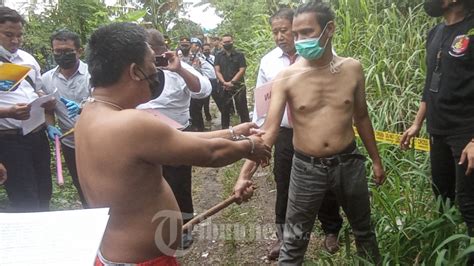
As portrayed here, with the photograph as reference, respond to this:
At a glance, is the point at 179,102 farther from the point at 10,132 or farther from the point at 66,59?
the point at 10,132

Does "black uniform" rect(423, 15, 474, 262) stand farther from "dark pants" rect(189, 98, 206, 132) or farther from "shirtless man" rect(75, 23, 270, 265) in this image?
"dark pants" rect(189, 98, 206, 132)

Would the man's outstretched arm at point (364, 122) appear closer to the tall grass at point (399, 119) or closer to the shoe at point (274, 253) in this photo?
the tall grass at point (399, 119)

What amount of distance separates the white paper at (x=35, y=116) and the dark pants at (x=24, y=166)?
3.9 inches

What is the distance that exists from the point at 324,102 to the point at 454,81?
2.31ft

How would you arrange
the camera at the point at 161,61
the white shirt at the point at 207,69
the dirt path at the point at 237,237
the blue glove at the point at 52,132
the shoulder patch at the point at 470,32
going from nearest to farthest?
the shoulder patch at the point at 470,32 → the camera at the point at 161,61 → the dirt path at the point at 237,237 → the blue glove at the point at 52,132 → the white shirt at the point at 207,69

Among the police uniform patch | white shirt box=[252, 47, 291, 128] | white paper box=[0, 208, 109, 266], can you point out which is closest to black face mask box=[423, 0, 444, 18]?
the police uniform patch

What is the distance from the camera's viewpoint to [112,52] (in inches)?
64.0

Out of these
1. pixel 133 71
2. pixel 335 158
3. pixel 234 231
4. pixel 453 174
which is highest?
pixel 133 71

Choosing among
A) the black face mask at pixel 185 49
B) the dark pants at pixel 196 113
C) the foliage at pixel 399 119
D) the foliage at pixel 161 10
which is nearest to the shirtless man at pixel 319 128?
the foliage at pixel 399 119

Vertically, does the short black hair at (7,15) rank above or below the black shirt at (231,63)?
above

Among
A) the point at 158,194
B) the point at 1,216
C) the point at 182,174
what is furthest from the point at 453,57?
the point at 1,216

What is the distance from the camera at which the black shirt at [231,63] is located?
7.75m

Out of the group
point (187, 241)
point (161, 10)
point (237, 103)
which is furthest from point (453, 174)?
point (161, 10)

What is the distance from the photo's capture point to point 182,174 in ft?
11.0
